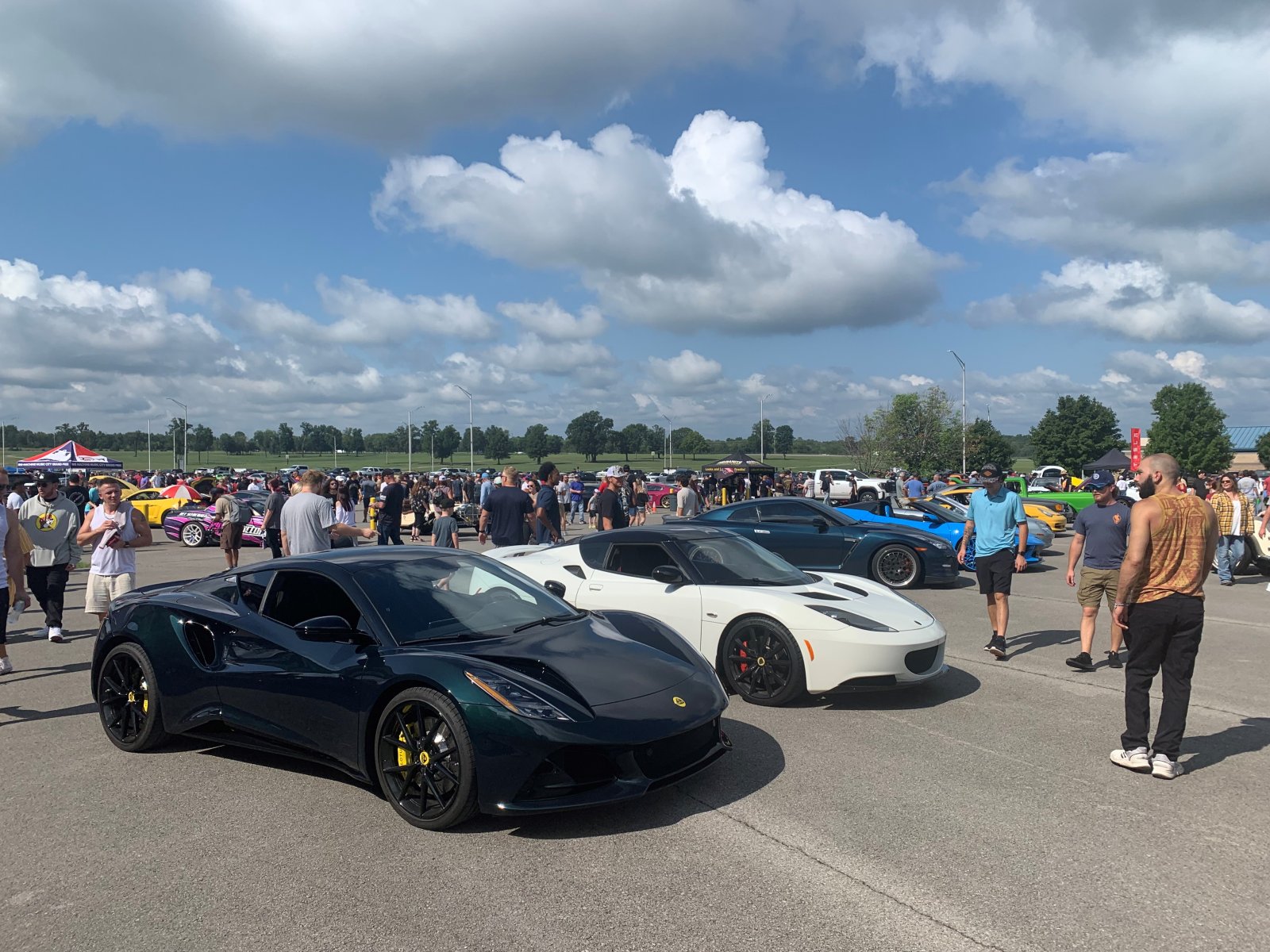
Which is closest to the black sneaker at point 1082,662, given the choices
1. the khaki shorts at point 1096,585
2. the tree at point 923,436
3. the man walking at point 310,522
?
the khaki shorts at point 1096,585

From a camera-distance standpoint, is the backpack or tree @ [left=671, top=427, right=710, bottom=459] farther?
tree @ [left=671, top=427, right=710, bottom=459]

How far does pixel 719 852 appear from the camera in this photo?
398 cm

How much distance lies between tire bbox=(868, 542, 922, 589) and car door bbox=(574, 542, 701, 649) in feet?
21.6

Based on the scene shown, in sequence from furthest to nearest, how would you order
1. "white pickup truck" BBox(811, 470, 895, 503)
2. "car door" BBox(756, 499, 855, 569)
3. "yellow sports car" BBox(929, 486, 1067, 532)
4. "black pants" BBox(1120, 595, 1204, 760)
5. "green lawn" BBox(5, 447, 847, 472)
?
"green lawn" BBox(5, 447, 847, 472) → "white pickup truck" BBox(811, 470, 895, 503) → "yellow sports car" BBox(929, 486, 1067, 532) → "car door" BBox(756, 499, 855, 569) → "black pants" BBox(1120, 595, 1204, 760)

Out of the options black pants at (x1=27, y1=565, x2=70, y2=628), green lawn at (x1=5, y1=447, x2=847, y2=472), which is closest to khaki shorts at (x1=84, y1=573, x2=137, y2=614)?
black pants at (x1=27, y1=565, x2=70, y2=628)

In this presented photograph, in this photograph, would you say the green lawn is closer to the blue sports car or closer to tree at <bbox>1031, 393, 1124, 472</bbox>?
tree at <bbox>1031, 393, 1124, 472</bbox>

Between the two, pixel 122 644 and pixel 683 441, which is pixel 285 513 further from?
pixel 683 441

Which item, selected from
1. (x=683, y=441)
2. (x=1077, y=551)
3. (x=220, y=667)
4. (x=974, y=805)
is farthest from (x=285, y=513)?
(x=683, y=441)

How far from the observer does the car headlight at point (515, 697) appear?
4.14 m

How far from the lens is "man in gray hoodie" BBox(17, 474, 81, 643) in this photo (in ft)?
29.8

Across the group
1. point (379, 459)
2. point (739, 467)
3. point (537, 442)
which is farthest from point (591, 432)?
point (739, 467)

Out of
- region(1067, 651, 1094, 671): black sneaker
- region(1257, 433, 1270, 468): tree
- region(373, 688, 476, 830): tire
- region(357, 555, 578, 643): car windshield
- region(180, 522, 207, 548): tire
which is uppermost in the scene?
region(1257, 433, 1270, 468): tree

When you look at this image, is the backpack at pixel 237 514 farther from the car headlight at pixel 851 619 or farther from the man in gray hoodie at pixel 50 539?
the car headlight at pixel 851 619

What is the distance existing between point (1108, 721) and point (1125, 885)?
2830 millimetres
